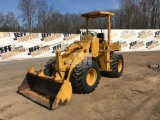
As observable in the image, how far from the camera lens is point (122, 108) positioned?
459 cm

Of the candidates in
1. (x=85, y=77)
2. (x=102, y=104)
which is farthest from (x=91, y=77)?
(x=102, y=104)

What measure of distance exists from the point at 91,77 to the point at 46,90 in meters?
1.44

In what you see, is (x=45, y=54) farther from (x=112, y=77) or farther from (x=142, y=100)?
(x=142, y=100)

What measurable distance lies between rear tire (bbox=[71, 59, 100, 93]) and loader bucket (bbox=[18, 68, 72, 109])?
22.6 inches

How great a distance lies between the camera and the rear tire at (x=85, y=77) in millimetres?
5180

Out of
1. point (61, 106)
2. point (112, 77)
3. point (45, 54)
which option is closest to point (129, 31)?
point (45, 54)

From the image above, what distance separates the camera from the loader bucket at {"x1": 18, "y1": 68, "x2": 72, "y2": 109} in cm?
450

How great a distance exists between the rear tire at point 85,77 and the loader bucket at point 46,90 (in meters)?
0.57

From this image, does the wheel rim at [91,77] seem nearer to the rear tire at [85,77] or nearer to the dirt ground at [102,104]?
the rear tire at [85,77]

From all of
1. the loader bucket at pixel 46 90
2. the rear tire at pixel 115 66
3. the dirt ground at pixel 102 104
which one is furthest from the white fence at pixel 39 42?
the loader bucket at pixel 46 90

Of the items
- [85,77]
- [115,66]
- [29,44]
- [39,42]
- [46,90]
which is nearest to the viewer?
[46,90]

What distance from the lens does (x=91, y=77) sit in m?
5.80

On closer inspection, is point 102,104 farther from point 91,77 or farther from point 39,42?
point 39,42

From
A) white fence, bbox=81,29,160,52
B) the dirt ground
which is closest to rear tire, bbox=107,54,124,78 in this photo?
the dirt ground
